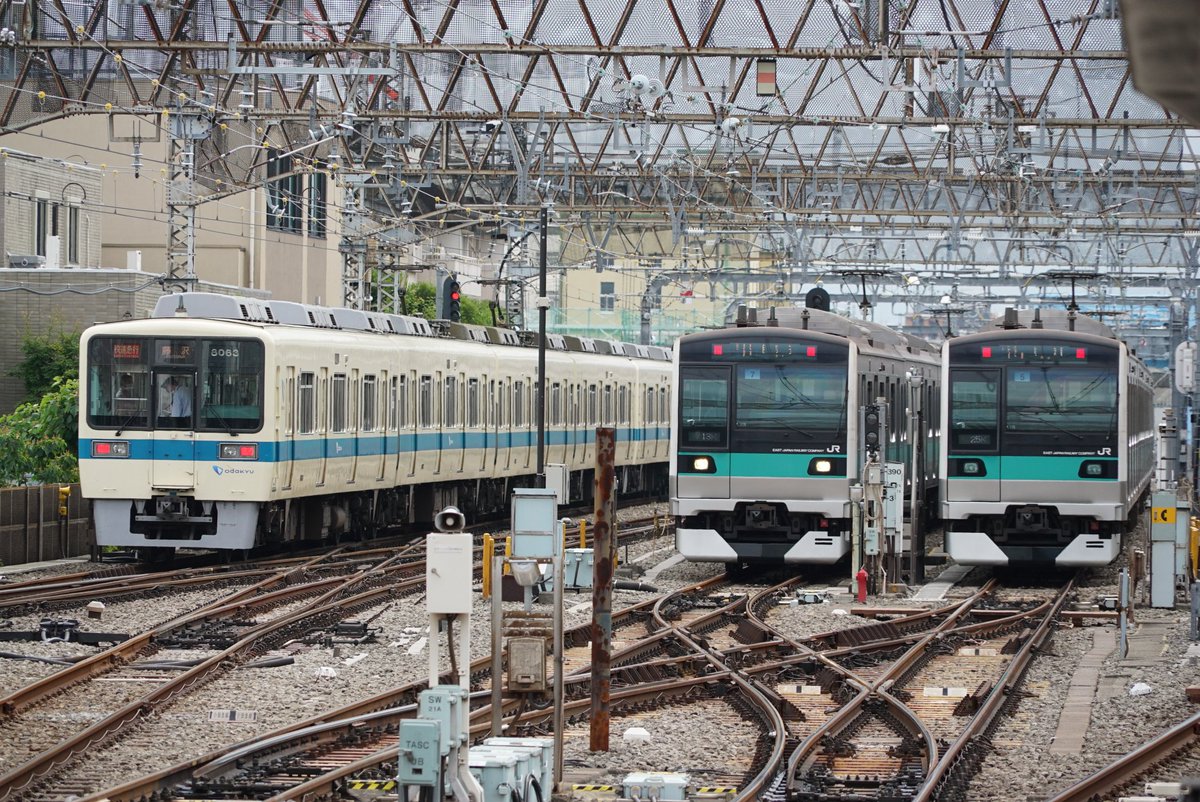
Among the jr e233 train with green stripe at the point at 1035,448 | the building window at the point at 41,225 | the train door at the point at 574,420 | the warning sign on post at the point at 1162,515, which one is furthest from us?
the building window at the point at 41,225

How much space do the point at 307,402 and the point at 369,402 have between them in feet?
7.46

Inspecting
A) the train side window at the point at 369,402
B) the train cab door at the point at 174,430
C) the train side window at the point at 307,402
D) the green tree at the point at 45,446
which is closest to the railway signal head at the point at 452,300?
the train side window at the point at 369,402

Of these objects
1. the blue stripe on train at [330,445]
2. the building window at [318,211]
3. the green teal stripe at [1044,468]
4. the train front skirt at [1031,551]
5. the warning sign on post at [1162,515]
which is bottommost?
the train front skirt at [1031,551]

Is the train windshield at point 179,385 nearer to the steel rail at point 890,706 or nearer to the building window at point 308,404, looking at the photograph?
the building window at point 308,404

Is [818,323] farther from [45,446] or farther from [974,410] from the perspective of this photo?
[45,446]

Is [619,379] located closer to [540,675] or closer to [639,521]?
[639,521]

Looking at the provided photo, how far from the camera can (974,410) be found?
20109mm

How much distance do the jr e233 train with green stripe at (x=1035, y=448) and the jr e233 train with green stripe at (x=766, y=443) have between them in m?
0.79

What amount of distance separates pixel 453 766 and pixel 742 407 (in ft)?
41.6

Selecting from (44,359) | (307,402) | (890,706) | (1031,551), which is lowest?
(890,706)

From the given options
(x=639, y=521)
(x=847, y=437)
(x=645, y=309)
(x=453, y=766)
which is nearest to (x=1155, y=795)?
(x=453, y=766)

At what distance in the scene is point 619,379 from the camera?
36531mm

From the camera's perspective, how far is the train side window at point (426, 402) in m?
25.9

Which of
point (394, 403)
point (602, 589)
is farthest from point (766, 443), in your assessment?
point (602, 589)
